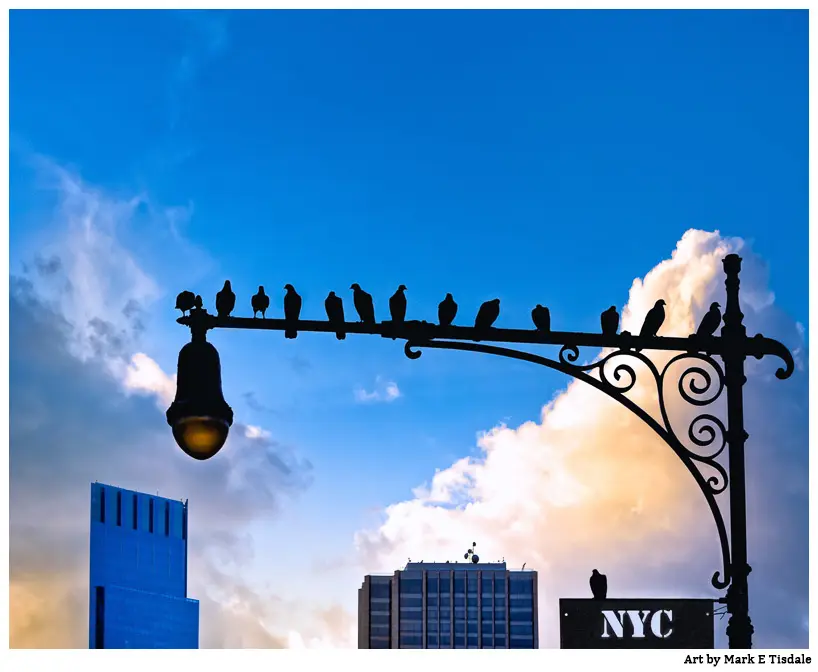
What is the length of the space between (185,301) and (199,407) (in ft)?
2.20

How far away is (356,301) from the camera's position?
9.61 meters

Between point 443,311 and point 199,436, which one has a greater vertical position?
point 443,311

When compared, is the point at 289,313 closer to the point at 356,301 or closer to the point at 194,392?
the point at 356,301

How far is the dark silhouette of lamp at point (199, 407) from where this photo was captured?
848 centimetres

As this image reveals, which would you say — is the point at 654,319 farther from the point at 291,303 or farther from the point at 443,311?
the point at 291,303

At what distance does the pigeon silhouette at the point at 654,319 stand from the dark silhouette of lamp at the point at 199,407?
2.68 meters

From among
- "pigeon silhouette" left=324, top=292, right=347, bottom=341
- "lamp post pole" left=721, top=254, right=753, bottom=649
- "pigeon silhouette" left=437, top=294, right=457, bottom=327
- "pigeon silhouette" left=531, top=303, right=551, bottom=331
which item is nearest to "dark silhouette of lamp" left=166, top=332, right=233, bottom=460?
"pigeon silhouette" left=324, top=292, right=347, bottom=341

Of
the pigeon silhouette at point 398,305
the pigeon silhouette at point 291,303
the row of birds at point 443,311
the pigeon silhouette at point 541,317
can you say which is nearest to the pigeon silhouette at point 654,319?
the row of birds at point 443,311

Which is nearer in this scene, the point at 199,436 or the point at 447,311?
the point at 199,436

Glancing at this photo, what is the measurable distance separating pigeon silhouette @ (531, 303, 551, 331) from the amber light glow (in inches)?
90.4

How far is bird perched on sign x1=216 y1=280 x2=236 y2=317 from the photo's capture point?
30.5ft

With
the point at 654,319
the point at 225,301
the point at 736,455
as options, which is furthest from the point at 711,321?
the point at 225,301

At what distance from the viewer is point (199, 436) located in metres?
8.49
